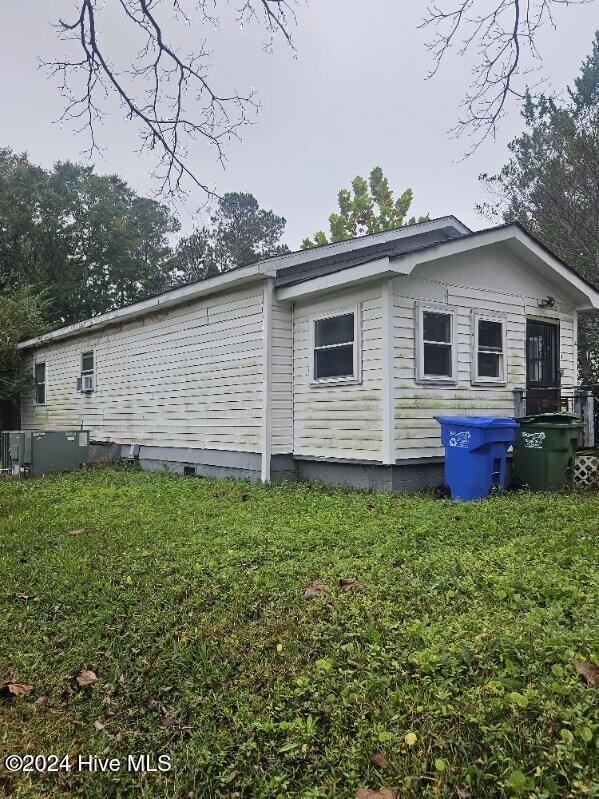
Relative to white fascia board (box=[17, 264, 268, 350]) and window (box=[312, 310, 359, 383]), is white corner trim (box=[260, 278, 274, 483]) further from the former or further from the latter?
window (box=[312, 310, 359, 383])

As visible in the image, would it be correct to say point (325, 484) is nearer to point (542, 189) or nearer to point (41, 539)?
point (41, 539)

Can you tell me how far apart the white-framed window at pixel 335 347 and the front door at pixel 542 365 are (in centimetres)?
349

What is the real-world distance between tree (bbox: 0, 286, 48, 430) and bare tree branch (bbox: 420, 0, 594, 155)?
15.4 metres

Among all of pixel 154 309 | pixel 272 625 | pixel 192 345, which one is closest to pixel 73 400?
pixel 154 309

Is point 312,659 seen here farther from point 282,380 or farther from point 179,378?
point 179,378

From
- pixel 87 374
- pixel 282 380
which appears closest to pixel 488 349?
pixel 282 380

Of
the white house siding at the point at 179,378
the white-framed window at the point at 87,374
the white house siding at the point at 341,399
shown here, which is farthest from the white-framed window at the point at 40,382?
the white house siding at the point at 341,399

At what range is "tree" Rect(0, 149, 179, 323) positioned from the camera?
22203 millimetres

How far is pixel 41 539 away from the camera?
17.3 ft

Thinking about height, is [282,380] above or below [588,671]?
above

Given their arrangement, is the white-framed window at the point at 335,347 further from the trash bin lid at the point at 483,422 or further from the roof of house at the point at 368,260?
the trash bin lid at the point at 483,422

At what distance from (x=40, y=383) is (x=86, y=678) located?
1564cm

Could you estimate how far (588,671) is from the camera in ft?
7.36

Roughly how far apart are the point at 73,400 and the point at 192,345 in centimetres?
625
